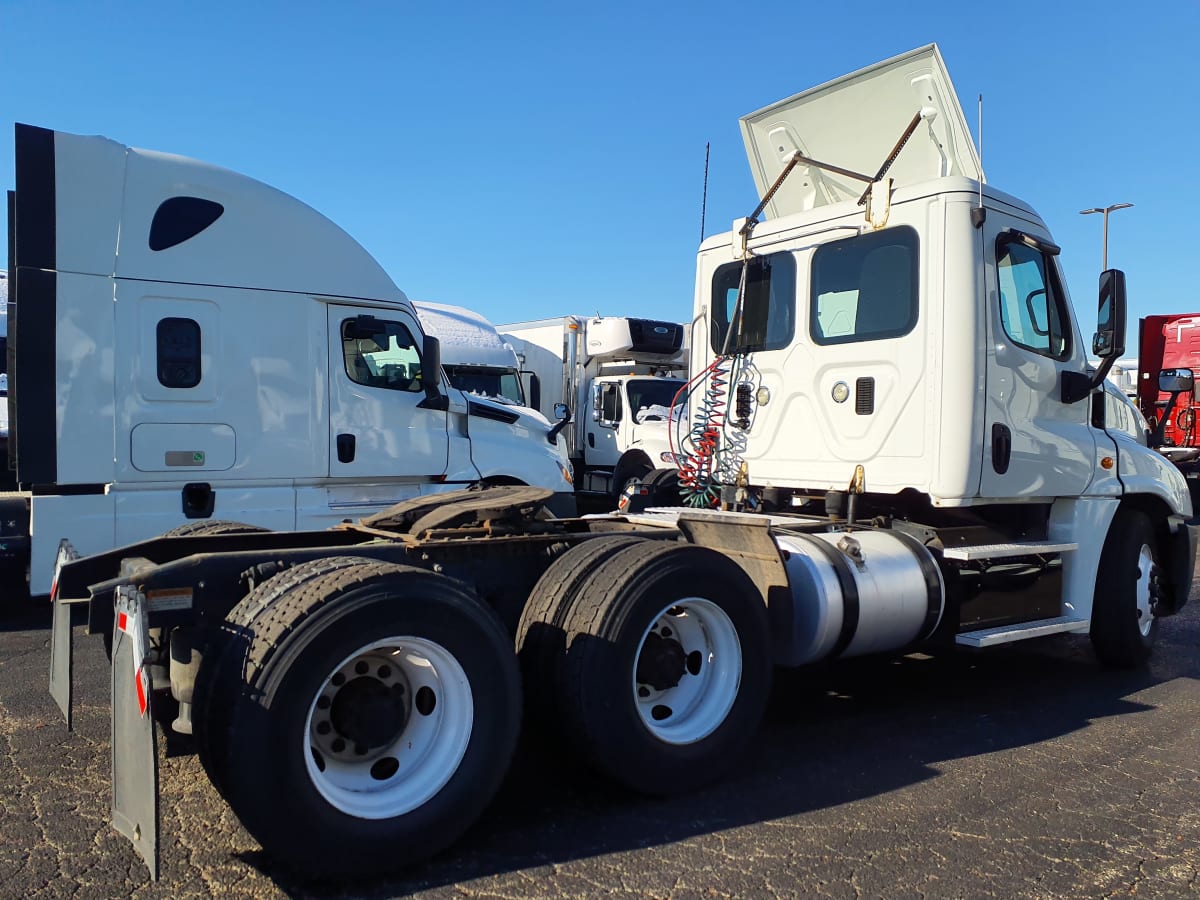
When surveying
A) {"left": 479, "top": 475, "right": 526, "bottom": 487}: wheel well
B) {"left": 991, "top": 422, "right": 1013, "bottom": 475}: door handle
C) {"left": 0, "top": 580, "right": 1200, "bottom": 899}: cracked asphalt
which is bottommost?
{"left": 0, "top": 580, "right": 1200, "bottom": 899}: cracked asphalt

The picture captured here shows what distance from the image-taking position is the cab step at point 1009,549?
17.3 ft

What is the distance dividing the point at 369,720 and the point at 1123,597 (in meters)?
4.95

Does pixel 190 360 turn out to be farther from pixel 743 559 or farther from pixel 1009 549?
pixel 1009 549

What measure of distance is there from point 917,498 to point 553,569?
2.81 metres

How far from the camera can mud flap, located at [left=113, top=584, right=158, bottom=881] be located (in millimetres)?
2754

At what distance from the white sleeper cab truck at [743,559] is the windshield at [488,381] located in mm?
6365

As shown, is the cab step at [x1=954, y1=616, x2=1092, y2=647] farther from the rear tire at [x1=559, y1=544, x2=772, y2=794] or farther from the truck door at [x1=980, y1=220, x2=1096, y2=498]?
the rear tire at [x1=559, y1=544, x2=772, y2=794]

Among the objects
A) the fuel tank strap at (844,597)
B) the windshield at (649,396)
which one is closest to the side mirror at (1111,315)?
the fuel tank strap at (844,597)

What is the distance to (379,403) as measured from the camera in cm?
794

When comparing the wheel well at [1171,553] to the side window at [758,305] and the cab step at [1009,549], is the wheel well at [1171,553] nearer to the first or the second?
the cab step at [1009,549]

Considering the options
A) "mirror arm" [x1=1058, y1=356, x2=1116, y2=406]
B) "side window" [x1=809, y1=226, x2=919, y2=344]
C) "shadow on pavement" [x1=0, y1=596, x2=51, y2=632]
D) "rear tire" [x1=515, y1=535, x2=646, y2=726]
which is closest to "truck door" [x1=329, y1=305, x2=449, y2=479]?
"shadow on pavement" [x1=0, y1=596, x2=51, y2=632]

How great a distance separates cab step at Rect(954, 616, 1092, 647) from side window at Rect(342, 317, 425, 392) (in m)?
4.81

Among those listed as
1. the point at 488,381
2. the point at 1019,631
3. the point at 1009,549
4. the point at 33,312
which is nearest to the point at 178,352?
the point at 33,312

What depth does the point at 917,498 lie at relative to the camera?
5938 millimetres
